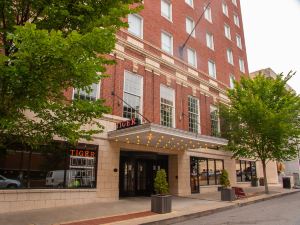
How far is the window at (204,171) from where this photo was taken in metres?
21.8

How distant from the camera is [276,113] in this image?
20859 millimetres

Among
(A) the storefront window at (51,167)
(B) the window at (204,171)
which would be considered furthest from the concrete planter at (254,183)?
(A) the storefront window at (51,167)

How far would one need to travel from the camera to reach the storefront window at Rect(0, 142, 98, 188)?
12.1 metres

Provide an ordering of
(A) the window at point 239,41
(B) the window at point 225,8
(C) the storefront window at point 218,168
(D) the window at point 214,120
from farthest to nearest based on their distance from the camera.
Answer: (A) the window at point 239,41 → (B) the window at point 225,8 → (D) the window at point 214,120 → (C) the storefront window at point 218,168

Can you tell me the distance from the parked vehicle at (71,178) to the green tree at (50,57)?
5132mm

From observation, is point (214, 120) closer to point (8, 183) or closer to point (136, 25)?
point (136, 25)

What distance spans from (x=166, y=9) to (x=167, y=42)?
3.24m

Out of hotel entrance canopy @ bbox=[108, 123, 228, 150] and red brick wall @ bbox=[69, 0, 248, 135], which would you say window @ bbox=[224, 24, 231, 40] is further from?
hotel entrance canopy @ bbox=[108, 123, 228, 150]

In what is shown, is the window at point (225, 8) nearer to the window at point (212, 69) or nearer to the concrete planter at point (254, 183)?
the window at point (212, 69)

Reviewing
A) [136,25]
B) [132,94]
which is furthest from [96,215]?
[136,25]

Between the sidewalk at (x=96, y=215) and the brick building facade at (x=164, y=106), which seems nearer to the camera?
the sidewalk at (x=96, y=215)

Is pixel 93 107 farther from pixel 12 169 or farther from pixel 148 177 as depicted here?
pixel 148 177

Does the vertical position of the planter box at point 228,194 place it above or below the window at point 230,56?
below

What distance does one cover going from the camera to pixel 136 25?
20172 millimetres
